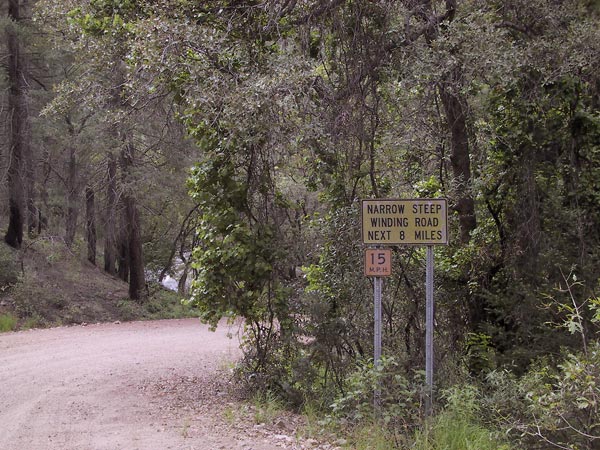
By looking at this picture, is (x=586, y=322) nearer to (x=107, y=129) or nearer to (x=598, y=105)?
(x=598, y=105)

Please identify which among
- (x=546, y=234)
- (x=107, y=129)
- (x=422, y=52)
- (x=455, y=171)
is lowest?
(x=546, y=234)

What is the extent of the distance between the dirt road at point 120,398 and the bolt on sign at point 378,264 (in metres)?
1.87

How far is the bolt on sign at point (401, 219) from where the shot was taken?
7480 mm

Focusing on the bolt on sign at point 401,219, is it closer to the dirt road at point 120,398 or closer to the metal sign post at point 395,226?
the metal sign post at point 395,226

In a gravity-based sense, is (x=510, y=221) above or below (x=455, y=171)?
below

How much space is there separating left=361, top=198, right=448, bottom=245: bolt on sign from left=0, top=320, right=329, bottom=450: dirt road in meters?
2.28

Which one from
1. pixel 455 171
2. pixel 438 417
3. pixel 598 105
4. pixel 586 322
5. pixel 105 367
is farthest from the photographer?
pixel 105 367

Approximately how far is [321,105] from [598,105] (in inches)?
153

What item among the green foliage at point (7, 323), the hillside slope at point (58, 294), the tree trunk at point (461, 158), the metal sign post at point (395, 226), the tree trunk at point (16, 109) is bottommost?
the green foliage at point (7, 323)

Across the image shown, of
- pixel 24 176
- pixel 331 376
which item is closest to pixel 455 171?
pixel 331 376

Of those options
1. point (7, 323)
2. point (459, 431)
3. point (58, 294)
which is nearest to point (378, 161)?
point (459, 431)

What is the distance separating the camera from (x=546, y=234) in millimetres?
9406

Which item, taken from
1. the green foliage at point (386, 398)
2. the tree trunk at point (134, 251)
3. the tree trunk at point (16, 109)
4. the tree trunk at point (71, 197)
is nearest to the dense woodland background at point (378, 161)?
the green foliage at point (386, 398)

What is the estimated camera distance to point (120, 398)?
972 cm
